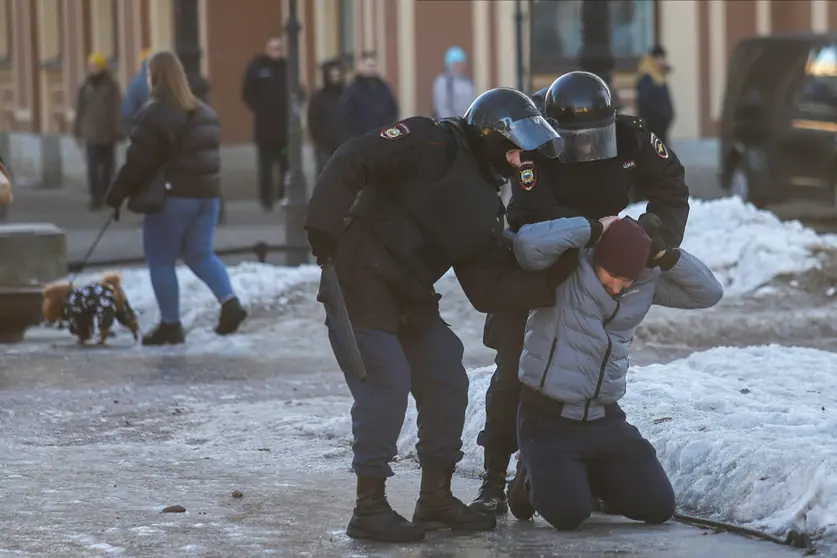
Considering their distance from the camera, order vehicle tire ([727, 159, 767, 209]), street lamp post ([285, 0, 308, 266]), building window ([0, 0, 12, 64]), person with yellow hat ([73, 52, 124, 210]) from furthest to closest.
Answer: building window ([0, 0, 12, 64]) → person with yellow hat ([73, 52, 124, 210]) → vehicle tire ([727, 159, 767, 209]) → street lamp post ([285, 0, 308, 266])

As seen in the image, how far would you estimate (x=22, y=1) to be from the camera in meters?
31.8

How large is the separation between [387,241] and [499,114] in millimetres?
525

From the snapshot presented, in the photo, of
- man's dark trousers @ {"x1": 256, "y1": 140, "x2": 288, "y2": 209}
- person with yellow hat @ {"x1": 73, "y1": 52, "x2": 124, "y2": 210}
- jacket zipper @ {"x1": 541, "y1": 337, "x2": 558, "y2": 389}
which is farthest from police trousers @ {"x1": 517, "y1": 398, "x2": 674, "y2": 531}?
person with yellow hat @ {"x1": 73, "y1": 52, "x2": 124, "y2": 210}

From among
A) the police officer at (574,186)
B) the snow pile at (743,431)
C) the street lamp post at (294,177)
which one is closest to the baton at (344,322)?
the police officer at (574,186)

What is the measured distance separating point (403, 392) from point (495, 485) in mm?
648

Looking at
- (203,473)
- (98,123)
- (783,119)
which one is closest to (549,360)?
(203,473)

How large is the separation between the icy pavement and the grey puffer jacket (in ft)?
1.47

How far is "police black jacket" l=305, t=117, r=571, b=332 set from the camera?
613cm

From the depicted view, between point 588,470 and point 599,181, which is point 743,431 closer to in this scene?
point 588,470

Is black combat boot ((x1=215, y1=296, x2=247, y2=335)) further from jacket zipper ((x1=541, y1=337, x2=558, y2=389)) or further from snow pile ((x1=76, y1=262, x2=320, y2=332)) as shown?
jacket zipper ((x1=541, y1=337, x2=558, y2=389))

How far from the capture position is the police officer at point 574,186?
6.42m

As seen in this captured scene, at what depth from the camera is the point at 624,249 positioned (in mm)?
6105

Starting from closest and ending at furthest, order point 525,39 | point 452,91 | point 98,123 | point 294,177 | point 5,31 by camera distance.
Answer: point 294,177, point 452,91, point 98,123, point 525,39, point 5,31

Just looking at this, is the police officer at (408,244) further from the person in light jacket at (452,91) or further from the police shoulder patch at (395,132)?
the person in light jacket at (452,91)
